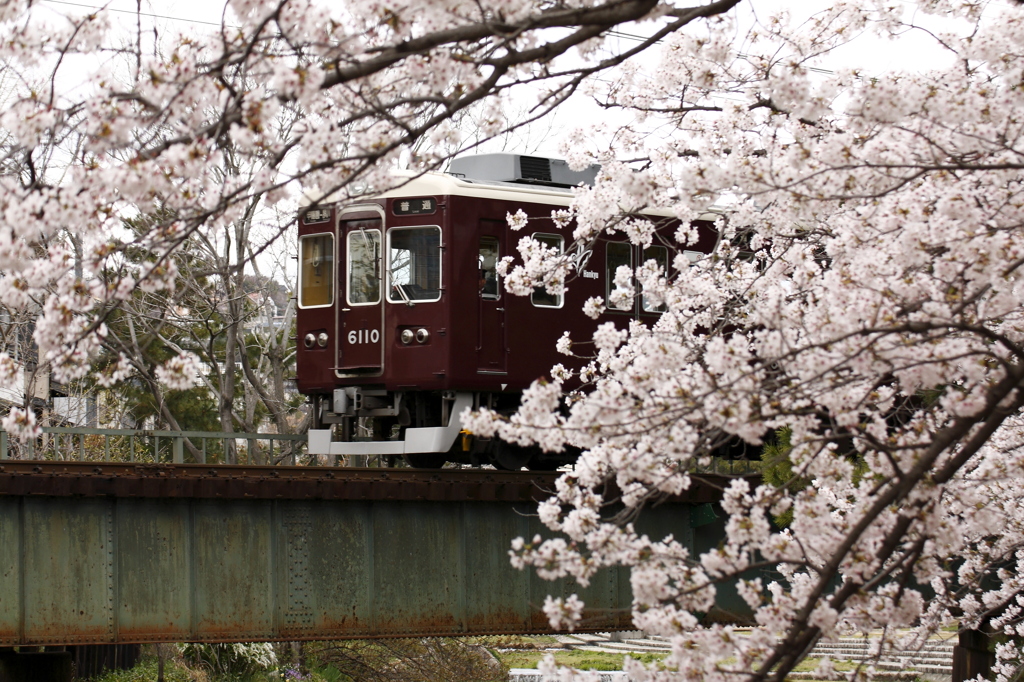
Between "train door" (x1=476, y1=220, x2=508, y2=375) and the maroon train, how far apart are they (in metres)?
0.01

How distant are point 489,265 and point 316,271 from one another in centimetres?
207

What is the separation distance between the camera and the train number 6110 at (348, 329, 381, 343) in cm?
1286

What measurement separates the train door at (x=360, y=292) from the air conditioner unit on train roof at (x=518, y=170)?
118 centimetres

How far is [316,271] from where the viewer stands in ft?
44.4

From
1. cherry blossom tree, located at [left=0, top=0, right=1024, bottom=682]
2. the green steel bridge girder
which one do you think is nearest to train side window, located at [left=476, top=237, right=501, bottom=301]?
the green steel bridge girder

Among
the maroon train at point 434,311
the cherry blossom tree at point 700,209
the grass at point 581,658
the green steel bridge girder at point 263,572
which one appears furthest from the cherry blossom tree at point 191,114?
the grass at point 581,658

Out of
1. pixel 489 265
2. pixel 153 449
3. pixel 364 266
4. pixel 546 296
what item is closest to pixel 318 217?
pixel 364 266

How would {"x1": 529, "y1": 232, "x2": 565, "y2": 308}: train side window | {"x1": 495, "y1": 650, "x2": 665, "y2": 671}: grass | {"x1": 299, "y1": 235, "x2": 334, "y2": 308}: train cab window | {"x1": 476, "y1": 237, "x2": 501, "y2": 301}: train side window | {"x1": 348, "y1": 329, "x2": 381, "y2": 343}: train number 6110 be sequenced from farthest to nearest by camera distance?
{"x1": 495, "y1": 650, "x2": 665, "y2": 671}: grass, {"x1": 299, "y1": 235, "x2": 334, "y2": 308}: train cab window, {"x1": 529, "y1": 232, "x2": 565, "y2": 308}: train side window, {"x1": 348, "y1": 329, "x2": 381, "y2": 343}: train number 6110, {"x1": 476, "y1": 237, "x2": 501, "y2": 301}: train side window

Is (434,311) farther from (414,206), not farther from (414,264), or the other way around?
(414,206)

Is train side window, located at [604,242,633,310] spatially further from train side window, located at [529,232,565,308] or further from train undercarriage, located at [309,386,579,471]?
train undercarriage, located at [309,386,579,471]

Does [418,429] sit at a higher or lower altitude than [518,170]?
lower

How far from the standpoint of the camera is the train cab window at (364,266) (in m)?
13.0

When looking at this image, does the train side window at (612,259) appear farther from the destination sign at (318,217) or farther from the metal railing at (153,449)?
the metal railing at (153,449)

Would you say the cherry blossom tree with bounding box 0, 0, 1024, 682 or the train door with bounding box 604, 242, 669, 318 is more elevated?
the train door with bounding box 604, 242, 669, 318
